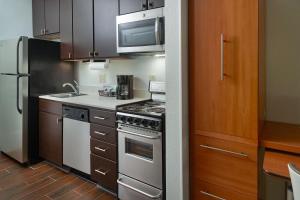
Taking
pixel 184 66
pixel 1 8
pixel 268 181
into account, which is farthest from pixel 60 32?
pixel 268 181

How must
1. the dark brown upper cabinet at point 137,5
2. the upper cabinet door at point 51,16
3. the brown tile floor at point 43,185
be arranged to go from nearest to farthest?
the dark brown upper cabinet at point 137,5
the brown tile floor at point 43,185
the upper cabinet door at point 51,16

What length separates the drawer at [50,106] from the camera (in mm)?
2814

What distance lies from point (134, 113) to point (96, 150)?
0.70 m

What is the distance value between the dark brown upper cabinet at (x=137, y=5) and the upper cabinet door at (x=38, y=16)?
5.38ft

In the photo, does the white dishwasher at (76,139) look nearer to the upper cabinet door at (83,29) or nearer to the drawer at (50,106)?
the drawer at (50,106)

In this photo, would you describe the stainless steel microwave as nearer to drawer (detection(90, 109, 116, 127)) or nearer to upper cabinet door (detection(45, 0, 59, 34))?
drawer (detection(90, 109, 116, 127))

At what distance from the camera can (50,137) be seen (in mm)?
2943

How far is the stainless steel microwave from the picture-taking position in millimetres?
2119

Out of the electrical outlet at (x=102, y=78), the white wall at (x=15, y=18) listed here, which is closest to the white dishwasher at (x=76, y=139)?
the electrical outlet at (x=102, y=78)

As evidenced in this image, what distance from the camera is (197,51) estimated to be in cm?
160

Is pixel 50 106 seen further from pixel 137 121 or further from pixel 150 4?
pixel 150 4

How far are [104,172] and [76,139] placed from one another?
564 millimetres

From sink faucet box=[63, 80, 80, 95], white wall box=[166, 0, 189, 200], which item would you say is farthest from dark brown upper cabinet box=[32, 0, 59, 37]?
white wall box=[166, 0, 189, 200]

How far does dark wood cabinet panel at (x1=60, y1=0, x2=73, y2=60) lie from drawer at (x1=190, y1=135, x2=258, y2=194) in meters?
2.24
